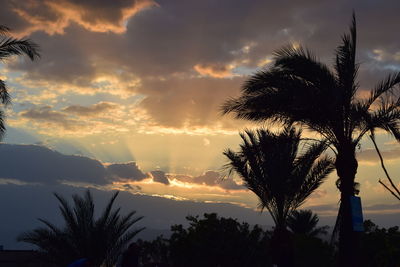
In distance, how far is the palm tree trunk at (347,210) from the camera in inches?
575

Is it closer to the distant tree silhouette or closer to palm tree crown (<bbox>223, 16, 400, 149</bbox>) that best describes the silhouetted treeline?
the distant tree silhouette

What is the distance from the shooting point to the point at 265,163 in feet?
71.3

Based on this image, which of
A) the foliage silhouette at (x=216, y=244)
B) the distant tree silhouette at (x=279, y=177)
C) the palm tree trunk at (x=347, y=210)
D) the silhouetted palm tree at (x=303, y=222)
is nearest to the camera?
the palm tree trunk at (x=347, y=210)

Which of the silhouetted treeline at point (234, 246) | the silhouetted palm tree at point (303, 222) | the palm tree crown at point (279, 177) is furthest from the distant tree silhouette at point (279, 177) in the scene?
the silhouetted palm tree at point (303, 222)

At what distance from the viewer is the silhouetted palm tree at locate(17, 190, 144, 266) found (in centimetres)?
2267

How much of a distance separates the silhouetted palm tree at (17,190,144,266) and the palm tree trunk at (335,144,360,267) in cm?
1101

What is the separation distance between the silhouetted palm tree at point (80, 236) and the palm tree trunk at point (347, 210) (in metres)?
11.0

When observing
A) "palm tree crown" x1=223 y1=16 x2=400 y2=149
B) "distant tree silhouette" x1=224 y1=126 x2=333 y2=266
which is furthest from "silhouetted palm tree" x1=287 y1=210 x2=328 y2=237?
"palm tree crown" x1=223 y1=16 x2=400 y2=149

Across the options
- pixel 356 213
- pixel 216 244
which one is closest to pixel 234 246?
pixel 216 244

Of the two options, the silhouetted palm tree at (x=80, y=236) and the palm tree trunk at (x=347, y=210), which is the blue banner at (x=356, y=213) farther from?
the silhouetted palm tree at (x=80, y=236)

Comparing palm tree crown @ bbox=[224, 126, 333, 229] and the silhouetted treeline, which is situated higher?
palm tree crown @ bbox=[224, 126, 333, 229]

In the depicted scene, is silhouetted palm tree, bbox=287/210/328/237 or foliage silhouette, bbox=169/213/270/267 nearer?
foliage silhouette, bbox=169/213/270/267

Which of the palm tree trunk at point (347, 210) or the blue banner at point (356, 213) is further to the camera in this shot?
the palm tree trunk at point (347, 210)

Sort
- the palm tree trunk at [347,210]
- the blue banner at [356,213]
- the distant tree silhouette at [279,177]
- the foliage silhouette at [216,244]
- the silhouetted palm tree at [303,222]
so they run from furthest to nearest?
the silhouetted palm tree at [303,222] < the foliage silhouette at [216,244] < the distant tree silhouette at [279,177] < the palm tree trunk at [347,210] < the blue banner at [356,213]
